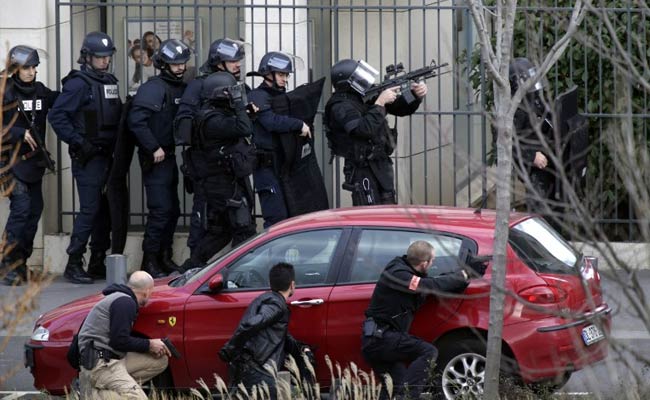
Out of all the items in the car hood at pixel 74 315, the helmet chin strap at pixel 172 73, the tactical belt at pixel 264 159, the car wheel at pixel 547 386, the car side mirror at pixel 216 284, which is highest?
the helmet chin strap at pixel 172 73

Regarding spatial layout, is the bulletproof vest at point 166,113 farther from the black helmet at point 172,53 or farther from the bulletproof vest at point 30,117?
the bulletproof vest at point 30,117

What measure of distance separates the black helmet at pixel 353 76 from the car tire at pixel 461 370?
4273 millimetres

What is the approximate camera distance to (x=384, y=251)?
8961mm

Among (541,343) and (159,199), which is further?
(159,199)

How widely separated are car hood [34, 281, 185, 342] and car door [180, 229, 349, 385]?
8.8 inches

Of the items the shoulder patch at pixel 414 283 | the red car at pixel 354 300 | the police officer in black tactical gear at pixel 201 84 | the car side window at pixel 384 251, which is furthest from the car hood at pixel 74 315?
the police officer in black tactical gear at pixel 201 84

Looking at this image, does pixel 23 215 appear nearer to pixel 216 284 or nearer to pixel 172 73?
pixel 172 73

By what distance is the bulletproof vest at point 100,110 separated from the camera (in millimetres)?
13141

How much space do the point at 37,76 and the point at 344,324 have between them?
640cm

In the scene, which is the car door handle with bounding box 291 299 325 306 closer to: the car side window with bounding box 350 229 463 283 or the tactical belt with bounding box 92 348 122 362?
the car side window with bounding box 350 229 463 283

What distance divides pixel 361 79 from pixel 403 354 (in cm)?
441

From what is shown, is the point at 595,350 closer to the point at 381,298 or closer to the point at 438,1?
the point at 381,298

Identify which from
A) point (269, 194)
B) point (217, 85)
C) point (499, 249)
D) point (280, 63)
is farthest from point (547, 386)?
point (280, 63)

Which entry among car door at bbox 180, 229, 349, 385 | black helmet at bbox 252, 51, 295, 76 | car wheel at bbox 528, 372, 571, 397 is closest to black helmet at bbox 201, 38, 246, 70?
black helmet at bbox 252, 51, 295, 76
